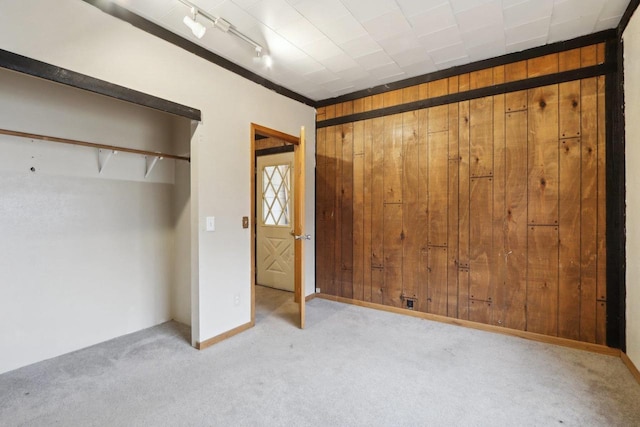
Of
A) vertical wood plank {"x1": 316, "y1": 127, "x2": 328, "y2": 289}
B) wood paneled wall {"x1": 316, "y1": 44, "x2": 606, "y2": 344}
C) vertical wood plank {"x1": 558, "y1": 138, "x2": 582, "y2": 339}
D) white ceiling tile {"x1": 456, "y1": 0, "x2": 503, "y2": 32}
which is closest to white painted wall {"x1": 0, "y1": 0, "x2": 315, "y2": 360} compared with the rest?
vertical wood plank {"x1": 316, "y1": 127, "x2": 328, "y2": 289}

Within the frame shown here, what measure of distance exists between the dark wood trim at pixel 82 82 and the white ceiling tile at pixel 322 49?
46.9 inches

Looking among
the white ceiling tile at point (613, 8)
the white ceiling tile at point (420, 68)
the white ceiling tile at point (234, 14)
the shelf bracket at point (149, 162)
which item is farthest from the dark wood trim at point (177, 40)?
the white ceiling tile at point (613, 8)

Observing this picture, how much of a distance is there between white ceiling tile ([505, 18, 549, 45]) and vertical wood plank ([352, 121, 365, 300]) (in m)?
1.70

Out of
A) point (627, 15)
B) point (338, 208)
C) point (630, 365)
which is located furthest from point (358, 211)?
point (627, 15)

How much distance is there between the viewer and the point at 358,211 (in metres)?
3.89

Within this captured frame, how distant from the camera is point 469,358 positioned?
252 cm

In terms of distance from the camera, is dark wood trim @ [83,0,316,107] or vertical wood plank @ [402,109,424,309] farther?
vertical wood plank @ [402,109,424,309]

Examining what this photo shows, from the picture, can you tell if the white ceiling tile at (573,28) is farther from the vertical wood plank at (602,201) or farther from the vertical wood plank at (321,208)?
the vertical wood plank at (321,208)

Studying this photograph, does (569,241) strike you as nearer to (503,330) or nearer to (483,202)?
(483,202)

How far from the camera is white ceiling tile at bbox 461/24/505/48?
2521 millimetres

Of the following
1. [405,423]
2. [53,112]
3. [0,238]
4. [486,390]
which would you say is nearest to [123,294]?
[0,238]

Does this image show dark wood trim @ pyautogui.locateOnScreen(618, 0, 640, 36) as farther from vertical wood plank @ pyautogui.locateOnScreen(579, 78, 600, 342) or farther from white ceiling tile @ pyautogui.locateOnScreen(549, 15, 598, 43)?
vertical wood plank @ pyautogui.locateOnScreen(579, 78, 600, 342)

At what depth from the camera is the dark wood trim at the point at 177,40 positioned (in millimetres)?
2107

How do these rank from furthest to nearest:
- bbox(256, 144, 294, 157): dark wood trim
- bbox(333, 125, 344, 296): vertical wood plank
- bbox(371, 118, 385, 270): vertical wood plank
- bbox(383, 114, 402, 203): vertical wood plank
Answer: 1. bbox(256, 144, 294, 157): dark wood trim
2. bbox(333, 125, 344, 296): vertical wood plank
3. bbox(371, 118, 385, 270): vertical wood plank
4. bbox(383, 114, 402, 203): vertical wood plank
